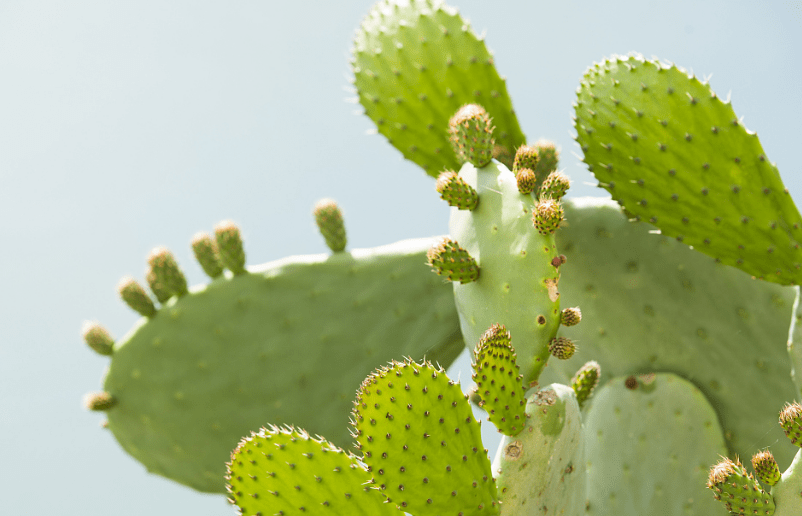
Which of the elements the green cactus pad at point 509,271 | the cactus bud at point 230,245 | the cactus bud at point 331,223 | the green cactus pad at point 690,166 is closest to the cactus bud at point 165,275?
the cactus bud at point 230,245

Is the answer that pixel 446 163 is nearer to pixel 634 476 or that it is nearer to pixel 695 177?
pixel 695 177

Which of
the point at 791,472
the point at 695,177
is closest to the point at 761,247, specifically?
the point at 695,177

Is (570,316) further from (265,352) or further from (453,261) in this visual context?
(265,352)

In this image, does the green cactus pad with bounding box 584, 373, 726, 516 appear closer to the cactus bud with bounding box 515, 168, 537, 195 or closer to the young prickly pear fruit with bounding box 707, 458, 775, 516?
the young prickly pear fruit with bounding box 707, 458, 775, 516

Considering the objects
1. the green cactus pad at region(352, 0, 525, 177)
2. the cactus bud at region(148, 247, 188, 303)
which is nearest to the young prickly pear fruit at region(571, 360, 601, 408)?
the green cactus pad at region(352, 0, 525, 177)

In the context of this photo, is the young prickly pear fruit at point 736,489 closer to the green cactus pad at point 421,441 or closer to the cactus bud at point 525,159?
the green cactus pad at point 421,441

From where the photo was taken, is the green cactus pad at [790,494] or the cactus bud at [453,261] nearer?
the green cactus pad at [790,494]
